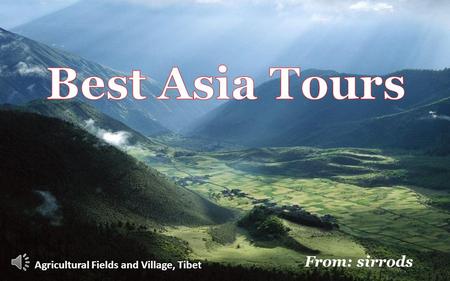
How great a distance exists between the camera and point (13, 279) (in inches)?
4562

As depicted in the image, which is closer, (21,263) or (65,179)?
(21,263)

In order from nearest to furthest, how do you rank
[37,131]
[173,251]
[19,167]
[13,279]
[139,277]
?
[13,279]
[139,277]
[173,251]
[19,167]
[37,131]

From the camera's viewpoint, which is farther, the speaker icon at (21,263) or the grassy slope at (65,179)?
the grassy slope at (65,179)

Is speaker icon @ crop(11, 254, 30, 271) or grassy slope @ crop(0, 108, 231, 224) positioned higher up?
grassy slope @ crop(0, 108, 231, 224)

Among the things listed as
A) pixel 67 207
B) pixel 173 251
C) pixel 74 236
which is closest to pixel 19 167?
pixel 67 207

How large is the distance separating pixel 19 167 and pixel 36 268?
56595 millimetres

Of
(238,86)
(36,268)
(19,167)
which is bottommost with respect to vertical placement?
(36,268)

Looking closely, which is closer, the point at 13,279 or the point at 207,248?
the point at 13,279

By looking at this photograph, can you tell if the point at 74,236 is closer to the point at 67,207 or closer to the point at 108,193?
the point at 67,207

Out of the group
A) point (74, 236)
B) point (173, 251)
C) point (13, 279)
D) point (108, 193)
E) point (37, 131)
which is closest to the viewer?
point (13, 279)

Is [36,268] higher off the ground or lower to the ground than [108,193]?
lower

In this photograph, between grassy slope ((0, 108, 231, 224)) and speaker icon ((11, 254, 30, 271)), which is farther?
grassy slope ((0, 108, 231, 224))

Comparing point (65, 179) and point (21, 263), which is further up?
point (65, 179)

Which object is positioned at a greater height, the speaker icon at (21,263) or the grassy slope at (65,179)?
the grassy slope at (65,179)
